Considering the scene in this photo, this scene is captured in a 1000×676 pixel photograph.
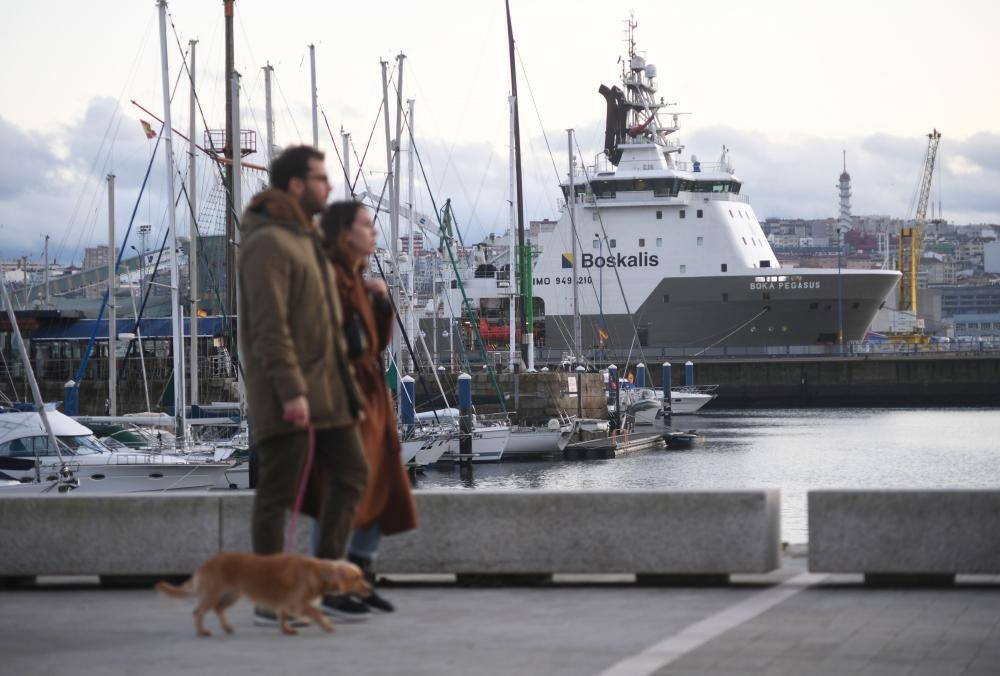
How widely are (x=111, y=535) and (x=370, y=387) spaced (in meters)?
1.82

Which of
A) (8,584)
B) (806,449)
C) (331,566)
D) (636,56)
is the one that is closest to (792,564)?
(331,566)

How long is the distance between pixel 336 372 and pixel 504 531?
1548 mm

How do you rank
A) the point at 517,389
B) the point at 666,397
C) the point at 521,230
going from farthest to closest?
the point at 666,397 → the point at 521,230 → the point at 517,389

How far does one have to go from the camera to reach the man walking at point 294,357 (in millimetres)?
5570

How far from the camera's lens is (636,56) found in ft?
233

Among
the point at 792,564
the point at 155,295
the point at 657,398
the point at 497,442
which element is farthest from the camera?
the point at 155,295

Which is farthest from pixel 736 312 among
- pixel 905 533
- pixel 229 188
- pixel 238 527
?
pixel 238 527

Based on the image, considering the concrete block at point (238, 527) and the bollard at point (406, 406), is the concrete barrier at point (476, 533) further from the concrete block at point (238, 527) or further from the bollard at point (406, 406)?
the bollard at point (406, 406)

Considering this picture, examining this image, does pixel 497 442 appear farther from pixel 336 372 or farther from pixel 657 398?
pixel 336 372

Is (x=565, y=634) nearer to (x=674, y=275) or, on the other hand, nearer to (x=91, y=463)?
(x=91, y=463)

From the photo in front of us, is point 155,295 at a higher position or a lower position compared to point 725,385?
higher

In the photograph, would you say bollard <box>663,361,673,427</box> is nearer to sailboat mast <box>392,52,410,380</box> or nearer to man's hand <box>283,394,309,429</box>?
sailboat mast <box>392,52,410,380</box>

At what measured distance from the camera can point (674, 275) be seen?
6116 centimetres

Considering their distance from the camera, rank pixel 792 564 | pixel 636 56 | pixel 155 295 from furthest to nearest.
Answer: pixel 636 56 < pixel 155 295 < pixel 792 564
